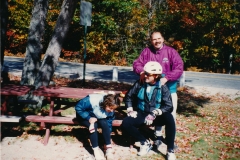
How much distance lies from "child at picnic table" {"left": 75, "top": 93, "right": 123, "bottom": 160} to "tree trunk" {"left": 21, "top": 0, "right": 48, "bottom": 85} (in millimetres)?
2756

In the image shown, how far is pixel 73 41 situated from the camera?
2156 cm

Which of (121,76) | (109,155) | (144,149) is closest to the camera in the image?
(109,155)

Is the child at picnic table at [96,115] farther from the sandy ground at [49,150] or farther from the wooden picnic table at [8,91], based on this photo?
the wooden picnic table at [8,91]

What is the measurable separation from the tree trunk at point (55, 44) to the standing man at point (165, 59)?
2468 millimetres

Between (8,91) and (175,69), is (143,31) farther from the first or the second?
(8,91)

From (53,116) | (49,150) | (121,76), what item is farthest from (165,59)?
(121,76)

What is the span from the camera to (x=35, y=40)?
6.61 m

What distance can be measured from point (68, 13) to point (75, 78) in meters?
6.00

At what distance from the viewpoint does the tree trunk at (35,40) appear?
6574mm

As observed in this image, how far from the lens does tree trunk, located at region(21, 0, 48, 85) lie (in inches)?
259

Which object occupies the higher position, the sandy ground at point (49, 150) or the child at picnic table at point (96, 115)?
the child at picnic table at point (96, 115)

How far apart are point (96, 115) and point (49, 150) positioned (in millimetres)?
1147

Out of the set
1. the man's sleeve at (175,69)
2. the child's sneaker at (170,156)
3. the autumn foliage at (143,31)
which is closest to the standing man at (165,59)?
the man's sleeve at (175,69)

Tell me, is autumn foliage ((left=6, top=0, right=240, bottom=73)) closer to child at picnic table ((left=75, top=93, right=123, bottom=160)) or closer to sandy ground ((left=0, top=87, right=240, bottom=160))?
sandy ground ((left=0, top=87, right=240, bottom=160))
